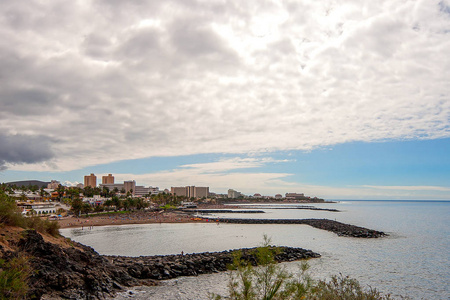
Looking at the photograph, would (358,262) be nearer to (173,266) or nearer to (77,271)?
(173,266)

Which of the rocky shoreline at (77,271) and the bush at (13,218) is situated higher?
the bush at (13,218)

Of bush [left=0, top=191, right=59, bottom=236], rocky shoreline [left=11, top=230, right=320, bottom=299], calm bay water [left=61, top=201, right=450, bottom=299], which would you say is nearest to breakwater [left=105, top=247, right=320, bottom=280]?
rocky shoreline [left=11, top=230, right=320, bottom=299]

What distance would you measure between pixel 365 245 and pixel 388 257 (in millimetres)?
8791

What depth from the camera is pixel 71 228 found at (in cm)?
6938

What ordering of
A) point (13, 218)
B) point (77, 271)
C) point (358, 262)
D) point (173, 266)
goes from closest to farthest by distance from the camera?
point (77, 271)
point (13, 218)
point (173, 266)
point (358, 262)

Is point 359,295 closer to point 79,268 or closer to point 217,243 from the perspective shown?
point 79,268

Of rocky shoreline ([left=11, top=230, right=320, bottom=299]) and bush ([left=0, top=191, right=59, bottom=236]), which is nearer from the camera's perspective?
rocky shoreline ([left=11, top=230, right=320, bottom=299])

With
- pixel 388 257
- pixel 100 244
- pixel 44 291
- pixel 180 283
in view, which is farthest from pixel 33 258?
pixel 388 257

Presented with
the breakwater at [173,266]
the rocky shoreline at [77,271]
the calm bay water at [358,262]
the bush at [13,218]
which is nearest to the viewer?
the rocky shoreline at [77,271]

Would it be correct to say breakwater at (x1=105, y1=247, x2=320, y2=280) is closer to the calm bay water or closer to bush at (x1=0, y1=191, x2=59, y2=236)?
the calm bay water

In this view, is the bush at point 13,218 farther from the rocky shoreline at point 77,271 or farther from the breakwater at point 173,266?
the breakwater at point 173,266

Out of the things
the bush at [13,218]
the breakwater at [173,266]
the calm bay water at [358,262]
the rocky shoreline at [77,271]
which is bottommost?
the calm bay water at [358,262]

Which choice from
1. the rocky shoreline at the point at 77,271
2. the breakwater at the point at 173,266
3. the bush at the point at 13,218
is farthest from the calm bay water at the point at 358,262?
the bush at the point at 13,218

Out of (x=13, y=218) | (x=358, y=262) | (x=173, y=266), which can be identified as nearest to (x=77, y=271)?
(x=13, y=218)
